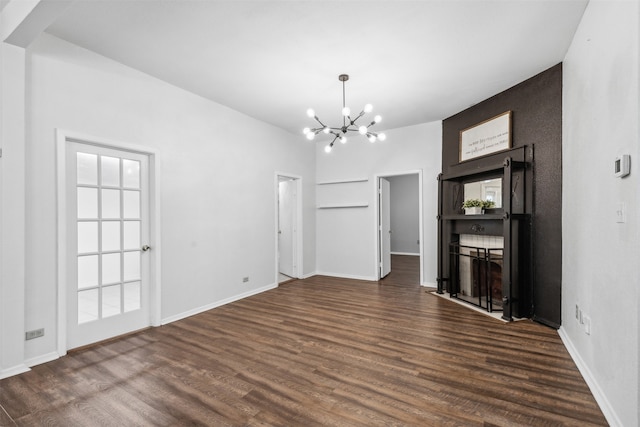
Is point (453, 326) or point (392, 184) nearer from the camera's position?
point (453, 326)

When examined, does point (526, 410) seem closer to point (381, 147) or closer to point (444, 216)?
point (444, 216)

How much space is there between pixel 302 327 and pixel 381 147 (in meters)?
3.96

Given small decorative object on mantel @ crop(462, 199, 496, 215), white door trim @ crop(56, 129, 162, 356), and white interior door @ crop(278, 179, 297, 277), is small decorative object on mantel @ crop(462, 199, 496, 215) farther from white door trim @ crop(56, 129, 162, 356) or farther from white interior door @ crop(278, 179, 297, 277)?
white door trim @ crop(56, 129, 162, 356)

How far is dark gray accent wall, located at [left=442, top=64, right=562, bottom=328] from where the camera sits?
10.8ft

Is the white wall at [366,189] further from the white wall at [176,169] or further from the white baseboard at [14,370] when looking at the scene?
the white baseboard at [14,370]

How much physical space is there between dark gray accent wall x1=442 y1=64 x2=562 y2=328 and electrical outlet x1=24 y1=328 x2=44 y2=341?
517cm

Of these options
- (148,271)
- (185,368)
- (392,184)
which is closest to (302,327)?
(185,368)

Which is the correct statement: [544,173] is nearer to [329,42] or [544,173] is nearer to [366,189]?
[329,42]

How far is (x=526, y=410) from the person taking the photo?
1.95m

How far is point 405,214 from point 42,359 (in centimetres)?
939

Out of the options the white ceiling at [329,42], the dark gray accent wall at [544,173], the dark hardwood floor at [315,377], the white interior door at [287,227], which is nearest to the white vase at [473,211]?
the dark gray accent wall at [544,173]

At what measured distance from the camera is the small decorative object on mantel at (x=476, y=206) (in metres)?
4.25

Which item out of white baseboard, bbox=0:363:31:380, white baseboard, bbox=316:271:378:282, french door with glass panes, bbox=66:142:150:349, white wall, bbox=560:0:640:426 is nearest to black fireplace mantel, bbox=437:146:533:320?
white wall, bbox=560:0:640:426

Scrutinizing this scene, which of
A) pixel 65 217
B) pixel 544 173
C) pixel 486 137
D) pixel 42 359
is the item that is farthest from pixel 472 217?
pixel 42 359
